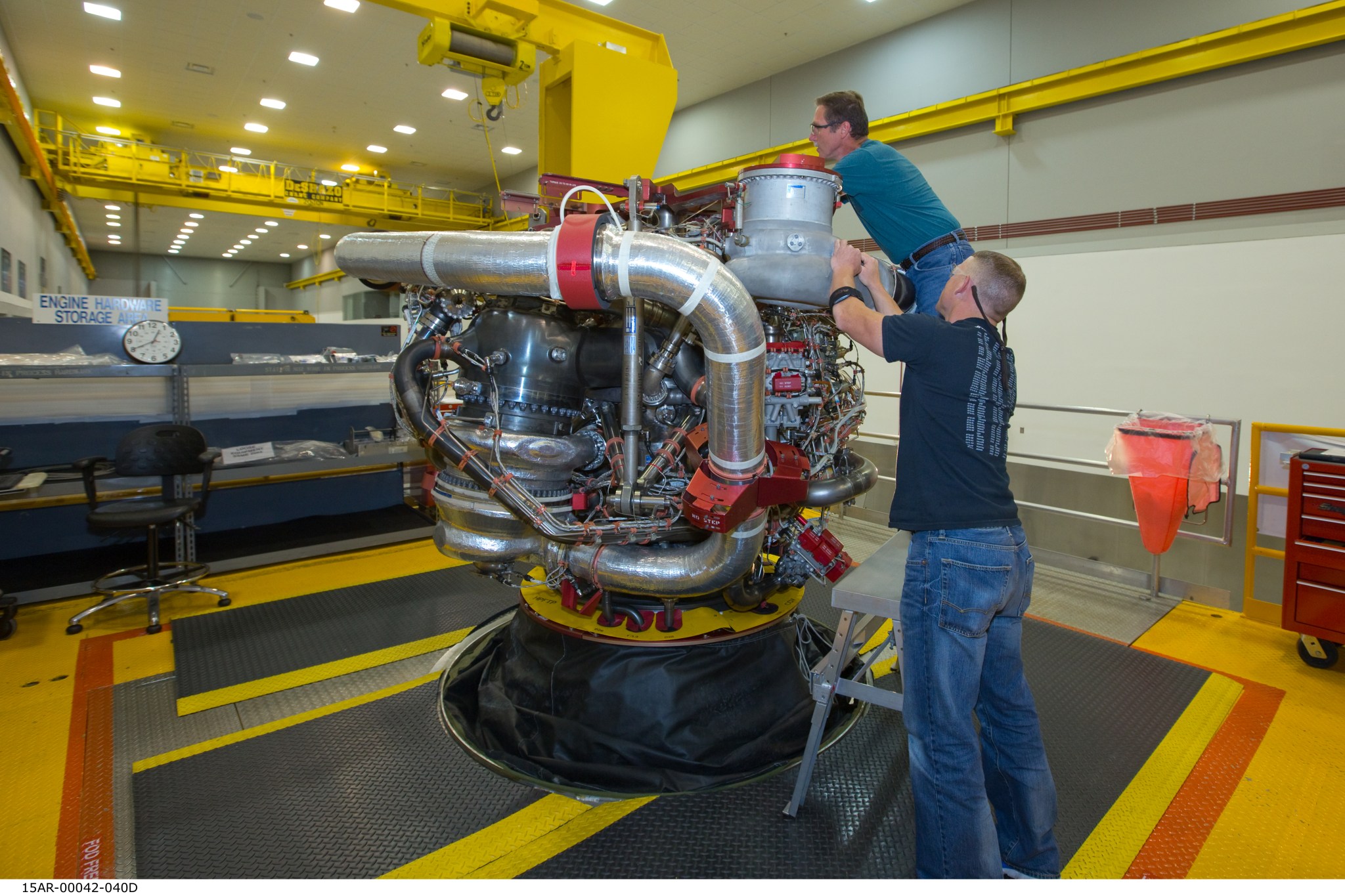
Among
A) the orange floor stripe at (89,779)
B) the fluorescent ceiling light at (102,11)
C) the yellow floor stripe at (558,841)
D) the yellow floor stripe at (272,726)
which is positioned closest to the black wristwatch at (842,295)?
the yellow floor stripe at (558,841)

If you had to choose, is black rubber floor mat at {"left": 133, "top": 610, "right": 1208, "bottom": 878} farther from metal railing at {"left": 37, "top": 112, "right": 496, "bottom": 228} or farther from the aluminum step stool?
metal railing at {"left": 37, "top": 112, "right": 496, "bottom": 228}

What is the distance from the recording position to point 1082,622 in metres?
4.39

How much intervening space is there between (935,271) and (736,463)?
1.50 meters

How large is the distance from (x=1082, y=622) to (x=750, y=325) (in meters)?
3.47

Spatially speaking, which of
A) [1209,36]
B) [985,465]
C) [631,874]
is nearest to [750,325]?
[985,465]

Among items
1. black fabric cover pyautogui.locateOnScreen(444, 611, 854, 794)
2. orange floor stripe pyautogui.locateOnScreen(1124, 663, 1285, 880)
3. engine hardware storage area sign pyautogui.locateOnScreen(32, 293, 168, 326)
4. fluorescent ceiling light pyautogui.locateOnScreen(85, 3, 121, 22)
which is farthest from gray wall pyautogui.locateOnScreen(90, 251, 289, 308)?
orange floor stripe pyautogui.locateOnScreen(1124, 663, 1285, 880)

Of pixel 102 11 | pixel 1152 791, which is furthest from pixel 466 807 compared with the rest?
pixel 102 11

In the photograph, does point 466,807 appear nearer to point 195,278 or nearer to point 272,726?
point 272,726

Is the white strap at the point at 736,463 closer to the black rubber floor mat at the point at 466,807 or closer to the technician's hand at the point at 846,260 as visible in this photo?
the technician's hand at the point at 846,260

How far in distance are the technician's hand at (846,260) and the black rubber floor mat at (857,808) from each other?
1887 mm

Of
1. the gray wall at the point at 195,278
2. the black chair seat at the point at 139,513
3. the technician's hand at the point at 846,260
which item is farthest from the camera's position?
the gray wall at the point at 195,278

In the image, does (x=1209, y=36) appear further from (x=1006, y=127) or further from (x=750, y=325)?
(x=750, y=325)

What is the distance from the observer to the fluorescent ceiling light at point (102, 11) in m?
8.64

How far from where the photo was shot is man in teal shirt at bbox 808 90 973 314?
10.1 feet
